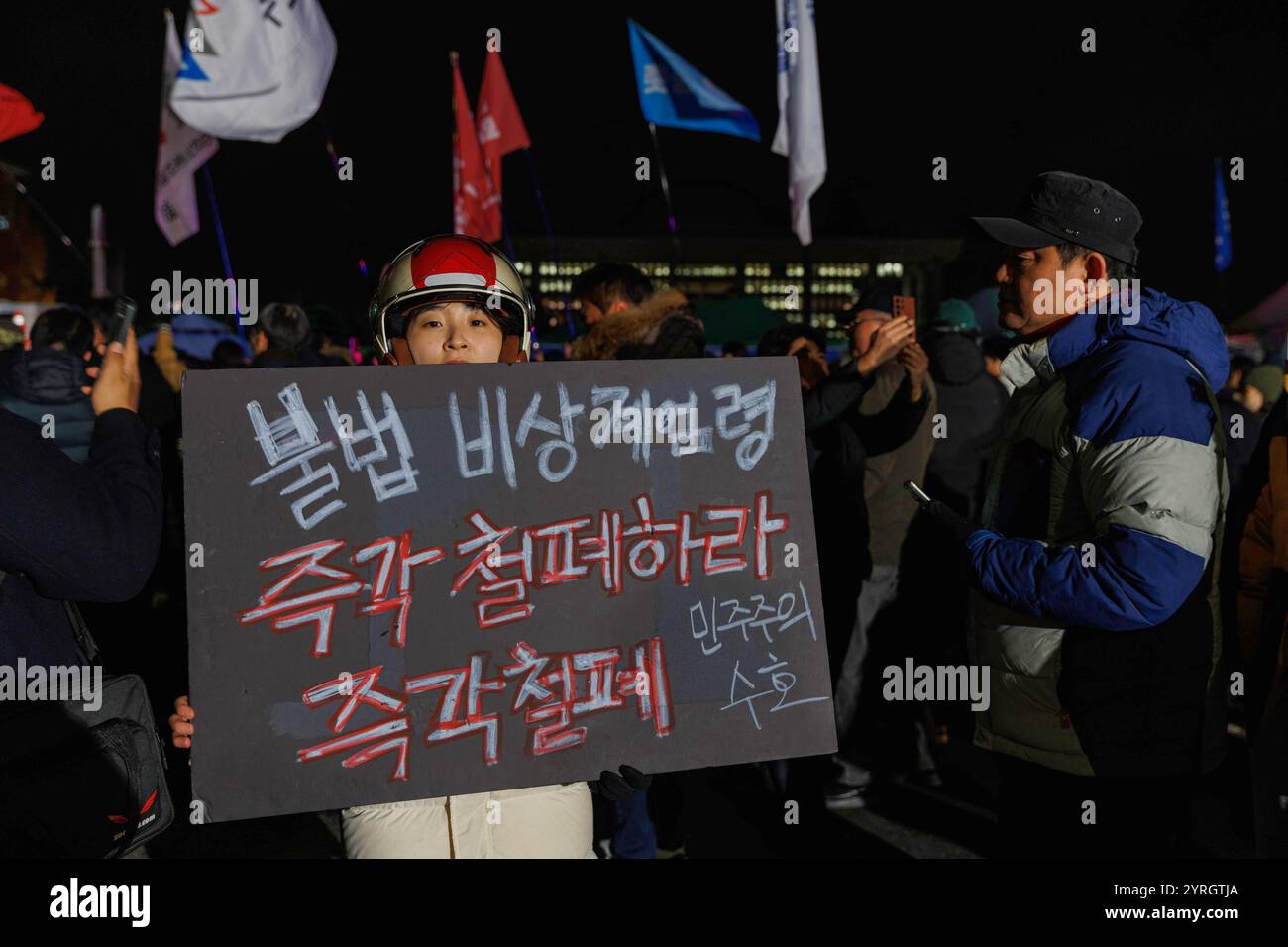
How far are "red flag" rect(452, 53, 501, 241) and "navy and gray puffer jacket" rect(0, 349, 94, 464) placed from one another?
7.86 metres

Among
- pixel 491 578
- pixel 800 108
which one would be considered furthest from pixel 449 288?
pixel 800 108

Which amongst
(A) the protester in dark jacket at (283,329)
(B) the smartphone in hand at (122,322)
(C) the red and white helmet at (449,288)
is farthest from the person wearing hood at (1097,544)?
(A) the protester in dark jacket at (283,329)

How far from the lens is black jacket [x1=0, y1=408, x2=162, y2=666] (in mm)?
1962

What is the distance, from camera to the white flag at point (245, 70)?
8.03m

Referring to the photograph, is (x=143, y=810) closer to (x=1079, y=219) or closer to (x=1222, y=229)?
(x=1079, y=219)

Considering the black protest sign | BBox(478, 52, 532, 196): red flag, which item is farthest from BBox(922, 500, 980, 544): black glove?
BBox(478, 52, 532, 196): red flag

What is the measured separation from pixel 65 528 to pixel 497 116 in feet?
35.6

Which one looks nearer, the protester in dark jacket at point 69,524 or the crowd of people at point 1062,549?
the protester in dark jacket at point 69,524

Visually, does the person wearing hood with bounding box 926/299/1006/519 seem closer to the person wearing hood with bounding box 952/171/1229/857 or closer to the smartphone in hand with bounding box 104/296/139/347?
the person wearing hood with bounding box 952/171/1229/857

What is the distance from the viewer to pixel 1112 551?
7.67ft

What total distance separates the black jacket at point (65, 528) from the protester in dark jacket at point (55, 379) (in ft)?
5.10

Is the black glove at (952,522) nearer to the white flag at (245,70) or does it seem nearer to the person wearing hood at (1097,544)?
the person wearing hood at (1097,544)

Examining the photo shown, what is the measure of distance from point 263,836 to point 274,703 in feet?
10.3
